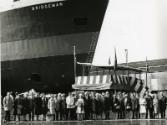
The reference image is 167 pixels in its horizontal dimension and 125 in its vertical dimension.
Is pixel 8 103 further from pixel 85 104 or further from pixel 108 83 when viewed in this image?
pixel 108 83

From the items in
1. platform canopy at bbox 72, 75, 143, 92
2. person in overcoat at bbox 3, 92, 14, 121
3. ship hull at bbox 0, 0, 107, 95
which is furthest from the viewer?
ship hull at bbox 0, 0, 107, 95

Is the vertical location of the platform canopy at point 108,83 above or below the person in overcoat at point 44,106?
above

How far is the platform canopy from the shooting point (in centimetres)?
1768

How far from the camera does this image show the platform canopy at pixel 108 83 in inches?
696

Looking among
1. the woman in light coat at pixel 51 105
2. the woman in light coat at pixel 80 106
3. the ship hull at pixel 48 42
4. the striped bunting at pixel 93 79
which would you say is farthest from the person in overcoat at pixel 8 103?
the ship hull at pixel 48 42

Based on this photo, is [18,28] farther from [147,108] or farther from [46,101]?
[147,108]

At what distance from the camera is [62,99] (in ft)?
54.1

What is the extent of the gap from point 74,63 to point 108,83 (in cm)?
413

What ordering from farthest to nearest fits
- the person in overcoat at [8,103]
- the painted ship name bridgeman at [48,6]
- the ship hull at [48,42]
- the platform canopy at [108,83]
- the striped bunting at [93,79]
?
the painted ship name bridgeman at [48,6], the ship hull at [48,42], the striped bunting at [93,79], the platform canopy at [108,83], the person in overcoat at [8,103]

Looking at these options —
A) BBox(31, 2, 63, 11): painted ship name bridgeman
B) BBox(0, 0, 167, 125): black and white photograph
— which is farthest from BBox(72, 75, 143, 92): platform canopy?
BBox(31, 2, 63, 11): painted ship name bridgeman

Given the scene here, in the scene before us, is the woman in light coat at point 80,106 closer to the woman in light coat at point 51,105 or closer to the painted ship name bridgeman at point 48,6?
the woman in light coat at point 51,105

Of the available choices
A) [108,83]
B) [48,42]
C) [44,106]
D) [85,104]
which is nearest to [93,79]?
[108,83]

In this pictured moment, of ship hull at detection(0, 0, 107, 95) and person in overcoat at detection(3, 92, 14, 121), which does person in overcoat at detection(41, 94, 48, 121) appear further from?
ship hull at detection(0, 0, 107, 95)

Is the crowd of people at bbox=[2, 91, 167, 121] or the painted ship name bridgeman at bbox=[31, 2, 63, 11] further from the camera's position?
the painted ship name bridgeman at bbox=[31, 2, 63, 11]
